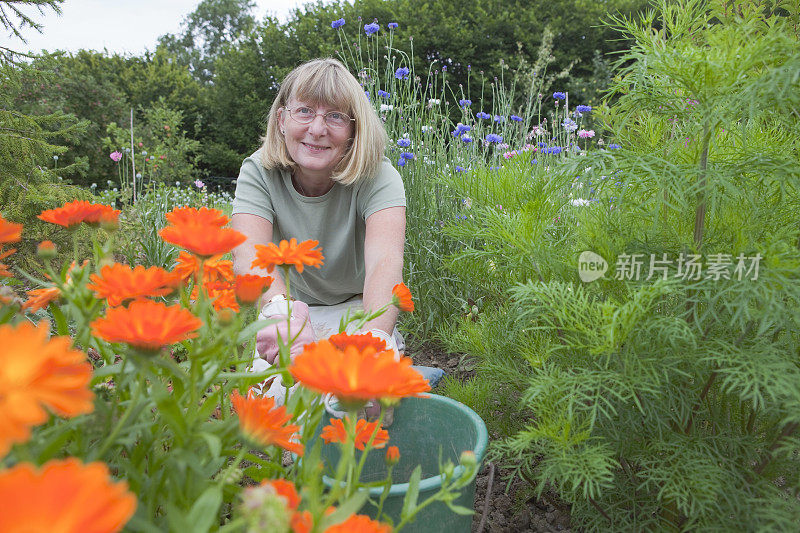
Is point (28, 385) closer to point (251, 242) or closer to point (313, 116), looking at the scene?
point (251, 242)

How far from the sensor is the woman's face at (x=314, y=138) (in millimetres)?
1645

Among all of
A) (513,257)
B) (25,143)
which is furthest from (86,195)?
(513,257)

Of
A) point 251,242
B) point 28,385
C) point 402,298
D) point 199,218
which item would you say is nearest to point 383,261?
point 251,242

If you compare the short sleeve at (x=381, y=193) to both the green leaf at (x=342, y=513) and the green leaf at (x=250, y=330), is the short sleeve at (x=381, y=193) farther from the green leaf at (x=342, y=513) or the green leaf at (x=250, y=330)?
the green leaf at (x=342, y=513)

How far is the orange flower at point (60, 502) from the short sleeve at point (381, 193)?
4.54 feet

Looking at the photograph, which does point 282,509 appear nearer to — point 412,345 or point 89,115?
point 412,345

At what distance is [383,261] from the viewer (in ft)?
4.84

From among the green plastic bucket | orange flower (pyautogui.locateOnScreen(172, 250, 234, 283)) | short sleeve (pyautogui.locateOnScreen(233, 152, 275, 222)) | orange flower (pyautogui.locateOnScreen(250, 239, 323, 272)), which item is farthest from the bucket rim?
short sleeve (pyautogui.locateOnScreen(233, 152, 275, 222))

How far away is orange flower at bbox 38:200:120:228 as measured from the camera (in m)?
0.71

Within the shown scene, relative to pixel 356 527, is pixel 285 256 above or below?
above

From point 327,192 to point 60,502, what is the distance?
5.31 feet

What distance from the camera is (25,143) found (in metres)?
1.92
